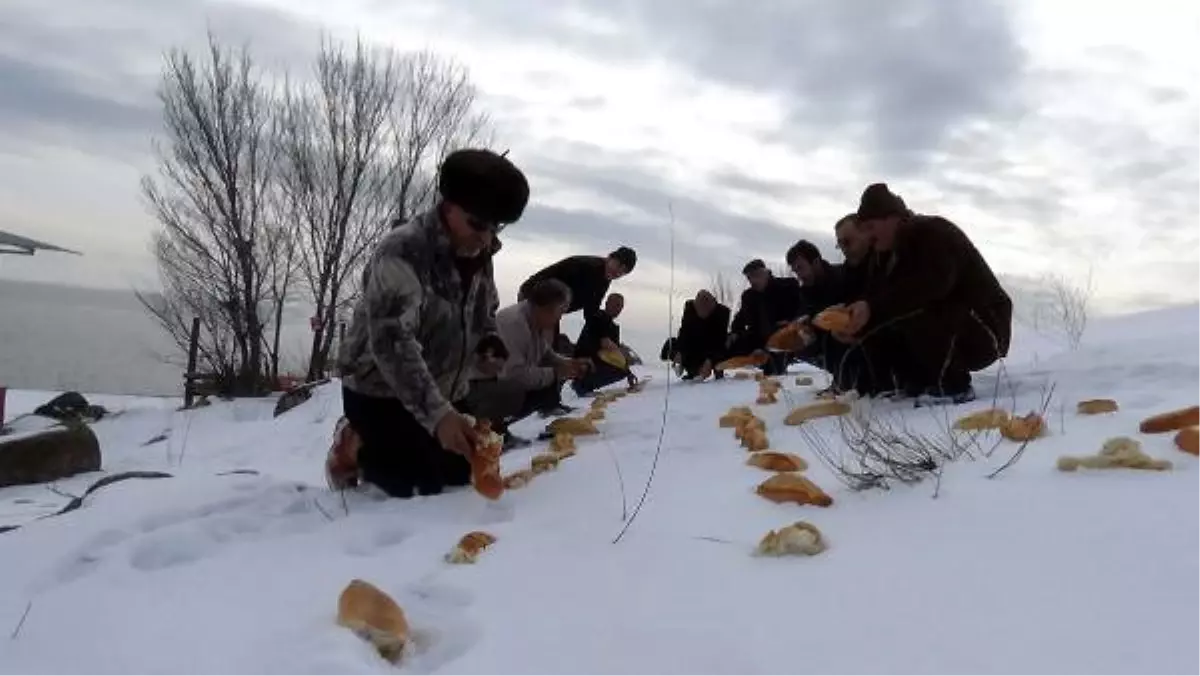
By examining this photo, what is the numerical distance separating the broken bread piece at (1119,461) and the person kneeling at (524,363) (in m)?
2.86

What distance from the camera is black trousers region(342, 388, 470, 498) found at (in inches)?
134

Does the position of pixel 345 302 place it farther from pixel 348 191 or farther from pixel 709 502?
pixel 709 502

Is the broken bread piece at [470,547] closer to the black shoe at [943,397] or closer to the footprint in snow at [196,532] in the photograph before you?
the footprint in snow at [196,532]

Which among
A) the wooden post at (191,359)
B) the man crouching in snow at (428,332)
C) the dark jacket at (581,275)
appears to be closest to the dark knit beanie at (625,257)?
the dark jacket at (581,275)

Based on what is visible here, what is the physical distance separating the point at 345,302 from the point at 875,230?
47.0 feet

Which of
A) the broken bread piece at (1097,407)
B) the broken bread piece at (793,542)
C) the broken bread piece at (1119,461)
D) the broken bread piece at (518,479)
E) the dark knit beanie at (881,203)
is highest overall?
the dark knit beanie at (881,203)

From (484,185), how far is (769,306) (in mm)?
5516

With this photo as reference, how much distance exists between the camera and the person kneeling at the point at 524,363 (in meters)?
4.88

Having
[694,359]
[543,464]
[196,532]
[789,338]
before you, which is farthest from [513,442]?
[694,359]

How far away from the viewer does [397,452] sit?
3.42 meters

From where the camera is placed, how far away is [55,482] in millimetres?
7242

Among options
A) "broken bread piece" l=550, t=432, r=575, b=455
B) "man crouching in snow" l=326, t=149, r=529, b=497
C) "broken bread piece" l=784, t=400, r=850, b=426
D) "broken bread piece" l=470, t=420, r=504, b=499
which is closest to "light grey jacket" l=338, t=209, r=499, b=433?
"man crouching in snow" l=326, t=149, r=529, b=497

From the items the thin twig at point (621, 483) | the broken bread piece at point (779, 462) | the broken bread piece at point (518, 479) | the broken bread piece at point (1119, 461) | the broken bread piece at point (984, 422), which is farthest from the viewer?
the broken bread piece at point (518, 479)

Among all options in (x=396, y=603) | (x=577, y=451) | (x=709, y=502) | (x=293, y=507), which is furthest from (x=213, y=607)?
(x=577, y=451)
